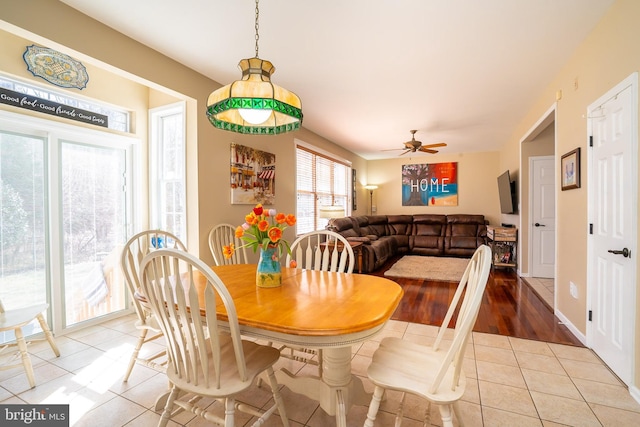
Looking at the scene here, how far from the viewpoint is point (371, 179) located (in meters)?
8.49

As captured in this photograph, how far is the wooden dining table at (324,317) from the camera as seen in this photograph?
114cm

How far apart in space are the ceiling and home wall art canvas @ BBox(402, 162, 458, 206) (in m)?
3.70

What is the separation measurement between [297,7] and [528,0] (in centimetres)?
156

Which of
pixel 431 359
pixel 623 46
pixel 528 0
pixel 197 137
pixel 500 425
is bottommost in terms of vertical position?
pixel 500 425

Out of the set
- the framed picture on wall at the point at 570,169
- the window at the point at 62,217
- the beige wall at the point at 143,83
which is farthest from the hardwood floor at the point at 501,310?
the window at the point at 62,217

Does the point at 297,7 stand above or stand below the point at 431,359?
above

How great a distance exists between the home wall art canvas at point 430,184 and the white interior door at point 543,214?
3001 mm

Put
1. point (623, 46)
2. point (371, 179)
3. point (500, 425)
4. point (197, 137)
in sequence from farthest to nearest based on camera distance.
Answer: point (371, 179) → point (197, 137) → point (623, 46) → point (500, 425)

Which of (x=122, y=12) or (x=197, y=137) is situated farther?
(x=197, y=137)

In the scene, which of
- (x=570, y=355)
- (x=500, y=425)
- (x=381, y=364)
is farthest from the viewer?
(x=570, y=355)

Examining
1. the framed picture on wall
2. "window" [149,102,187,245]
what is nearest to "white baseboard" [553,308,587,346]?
the framed picture on wall

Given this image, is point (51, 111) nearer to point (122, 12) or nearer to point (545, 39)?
point (122, 12)

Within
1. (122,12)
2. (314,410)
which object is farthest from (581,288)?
(122,12)

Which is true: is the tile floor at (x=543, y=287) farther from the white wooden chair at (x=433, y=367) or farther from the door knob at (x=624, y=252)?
the white wooden chair at (x=433, y=367)
